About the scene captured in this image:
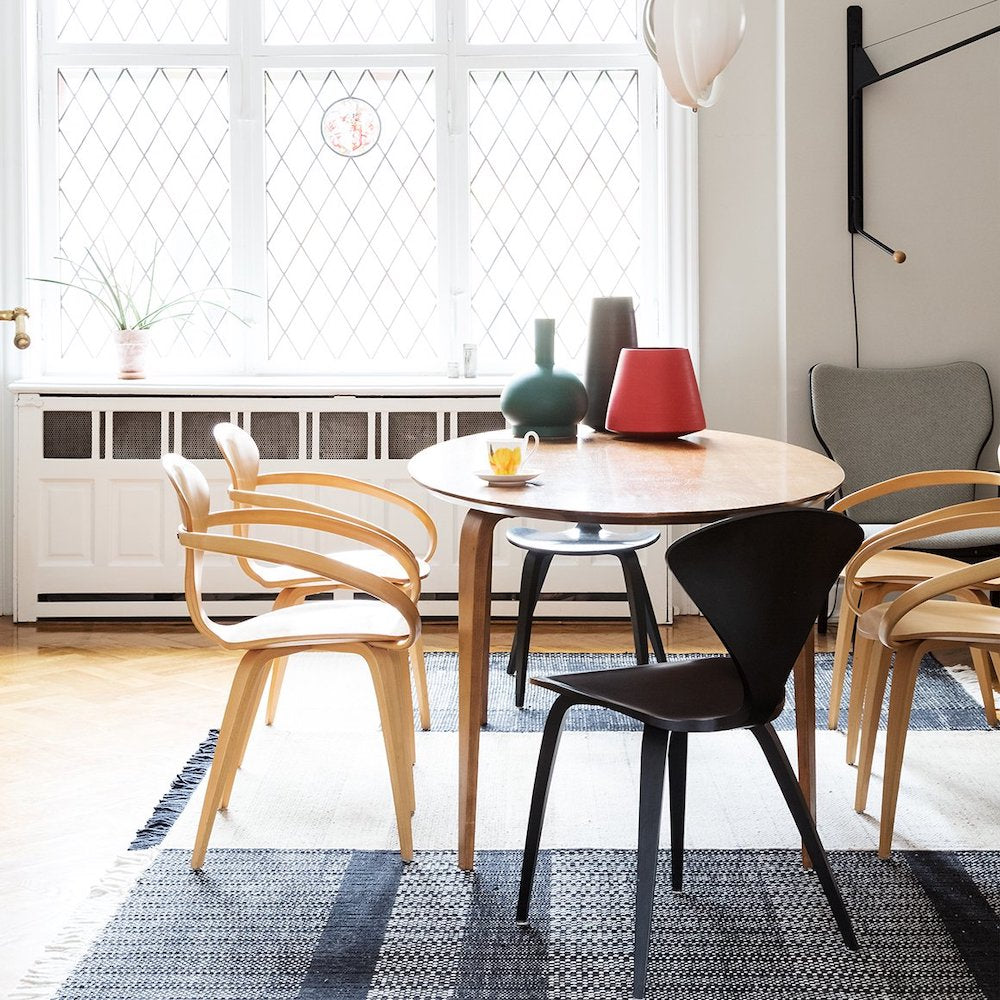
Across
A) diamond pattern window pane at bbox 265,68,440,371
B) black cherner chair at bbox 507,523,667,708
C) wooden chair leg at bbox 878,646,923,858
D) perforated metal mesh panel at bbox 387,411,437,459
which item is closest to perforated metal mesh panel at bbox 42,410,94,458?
diamond pattern window pane at bbox 265,68,440,371

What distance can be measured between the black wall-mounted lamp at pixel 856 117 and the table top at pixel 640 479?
1514 mm

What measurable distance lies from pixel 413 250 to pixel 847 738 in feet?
8.70

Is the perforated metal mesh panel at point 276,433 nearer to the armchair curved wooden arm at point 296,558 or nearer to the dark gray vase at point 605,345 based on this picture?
the dark gray vase at point 605,345

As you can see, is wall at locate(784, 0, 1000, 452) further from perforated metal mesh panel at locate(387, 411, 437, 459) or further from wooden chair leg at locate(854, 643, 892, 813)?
wooden chair leg at locate(854, 643, 892, 813)

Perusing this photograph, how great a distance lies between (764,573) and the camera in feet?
5.76

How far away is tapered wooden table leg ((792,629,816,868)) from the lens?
2.26 meters

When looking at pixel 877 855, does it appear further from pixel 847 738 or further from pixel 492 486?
pixel 492 486

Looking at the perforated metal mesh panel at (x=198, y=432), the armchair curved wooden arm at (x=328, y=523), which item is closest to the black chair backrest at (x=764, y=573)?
the armchair curved wooden arm at (x=328, y=523)

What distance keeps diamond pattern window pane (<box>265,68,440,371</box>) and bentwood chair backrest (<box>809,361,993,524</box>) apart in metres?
1.58

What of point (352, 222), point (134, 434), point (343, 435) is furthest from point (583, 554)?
point (352, 222)

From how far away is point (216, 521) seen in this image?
2.58m

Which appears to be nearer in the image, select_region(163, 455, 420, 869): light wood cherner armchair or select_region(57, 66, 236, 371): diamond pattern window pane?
select_region(163, 455, 420, 869): light wood cherner armchair

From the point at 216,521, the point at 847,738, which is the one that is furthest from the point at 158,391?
the point at 847,738

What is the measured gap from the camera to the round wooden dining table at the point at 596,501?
2123 millimetres
